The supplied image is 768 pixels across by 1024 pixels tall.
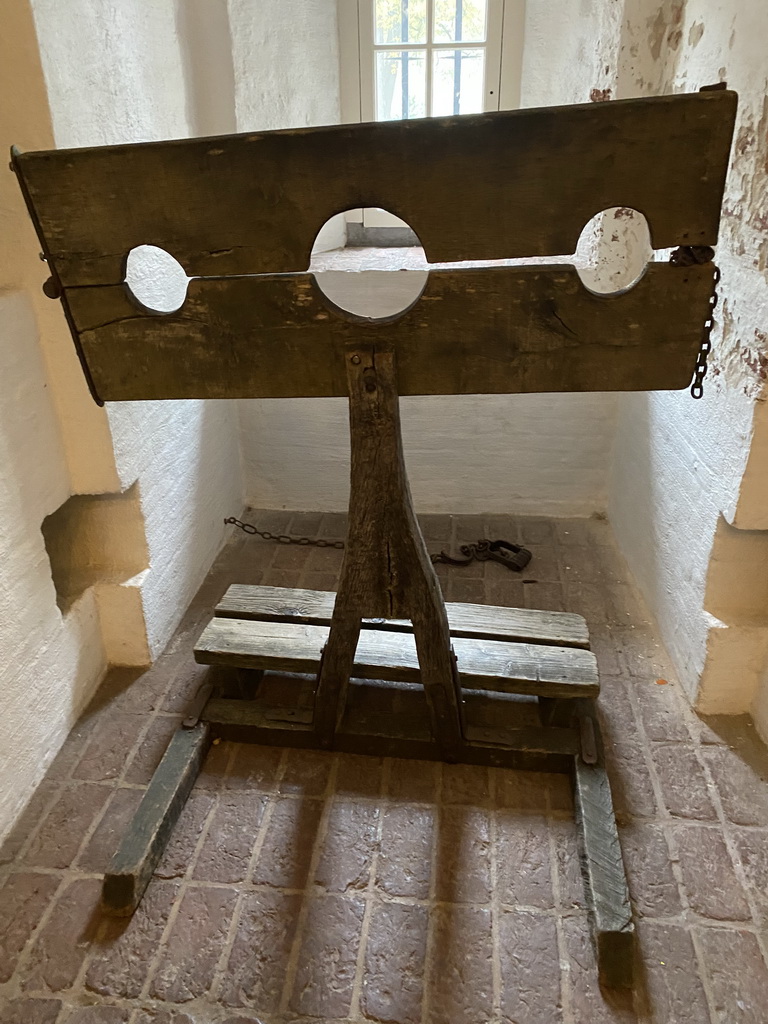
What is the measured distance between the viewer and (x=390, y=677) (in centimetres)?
226

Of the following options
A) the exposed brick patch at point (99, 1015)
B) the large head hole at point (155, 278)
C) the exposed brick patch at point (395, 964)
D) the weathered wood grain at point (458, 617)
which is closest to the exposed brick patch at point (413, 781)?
the exposed brick patch at point (395, 964)

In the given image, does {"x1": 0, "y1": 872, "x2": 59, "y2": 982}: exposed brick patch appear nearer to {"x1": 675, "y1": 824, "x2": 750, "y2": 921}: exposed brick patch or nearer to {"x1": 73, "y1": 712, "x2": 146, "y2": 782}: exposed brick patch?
{"x1": 73, "y1": 712, "x2": 146, "y2": 782}: exposed brick patch

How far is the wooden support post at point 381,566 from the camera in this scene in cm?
168

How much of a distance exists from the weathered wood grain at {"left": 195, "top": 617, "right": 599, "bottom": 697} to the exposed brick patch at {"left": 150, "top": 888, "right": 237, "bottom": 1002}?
27.0 inches

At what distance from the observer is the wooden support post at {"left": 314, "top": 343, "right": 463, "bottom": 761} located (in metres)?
1.68

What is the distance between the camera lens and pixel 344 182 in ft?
4.75

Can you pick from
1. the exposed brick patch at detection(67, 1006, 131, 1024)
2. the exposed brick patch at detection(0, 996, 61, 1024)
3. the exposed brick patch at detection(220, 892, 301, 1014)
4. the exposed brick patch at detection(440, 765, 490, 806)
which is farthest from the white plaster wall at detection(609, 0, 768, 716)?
the exposed brick patch at detection(0, 996, 61, 1024)

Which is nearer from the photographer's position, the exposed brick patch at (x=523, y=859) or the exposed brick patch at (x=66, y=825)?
the exposed brick patch at (x=523, y=859)

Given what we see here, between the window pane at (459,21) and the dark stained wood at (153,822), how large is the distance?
3366mm

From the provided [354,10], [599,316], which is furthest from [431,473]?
[354,10]

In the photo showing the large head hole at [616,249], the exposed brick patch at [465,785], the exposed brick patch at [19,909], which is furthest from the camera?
the large head hole at [616,249]

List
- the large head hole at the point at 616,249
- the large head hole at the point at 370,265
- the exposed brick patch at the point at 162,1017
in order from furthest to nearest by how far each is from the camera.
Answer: the large head hole at the point at 370,265 < the large head hole at the point at 616,249 < the exposed brick patch at the point at 162,1017

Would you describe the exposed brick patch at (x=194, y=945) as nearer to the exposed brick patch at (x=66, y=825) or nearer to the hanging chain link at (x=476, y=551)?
the exposed brick patch at (x=66, y=825)

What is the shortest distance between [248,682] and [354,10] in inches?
126
